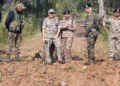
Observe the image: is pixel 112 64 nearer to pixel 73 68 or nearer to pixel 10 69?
pixel 73 68

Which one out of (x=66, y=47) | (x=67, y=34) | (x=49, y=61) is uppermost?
(x=67, y=34)

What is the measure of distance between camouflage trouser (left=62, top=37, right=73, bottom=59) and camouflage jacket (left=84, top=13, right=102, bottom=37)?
748 millimetres

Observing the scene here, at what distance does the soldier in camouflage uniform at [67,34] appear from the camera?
9.20m

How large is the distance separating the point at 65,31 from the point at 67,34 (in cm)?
10

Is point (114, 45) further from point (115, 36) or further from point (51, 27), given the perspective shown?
point (51, 27)

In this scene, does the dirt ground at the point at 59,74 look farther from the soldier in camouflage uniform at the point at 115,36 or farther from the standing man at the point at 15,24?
the standing man at the point at 15,24

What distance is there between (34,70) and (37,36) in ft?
36.8

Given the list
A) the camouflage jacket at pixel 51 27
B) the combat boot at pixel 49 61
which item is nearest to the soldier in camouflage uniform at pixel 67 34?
the camouflage jacket at pixel 51 27

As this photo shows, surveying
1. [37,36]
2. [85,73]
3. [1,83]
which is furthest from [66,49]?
[37,36]

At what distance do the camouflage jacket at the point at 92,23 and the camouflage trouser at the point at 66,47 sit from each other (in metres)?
0.75

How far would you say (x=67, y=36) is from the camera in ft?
30.4

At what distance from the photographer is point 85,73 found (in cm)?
818

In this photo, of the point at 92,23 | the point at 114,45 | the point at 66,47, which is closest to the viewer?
→ the point at 92,23

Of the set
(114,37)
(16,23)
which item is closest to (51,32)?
(16,23)
